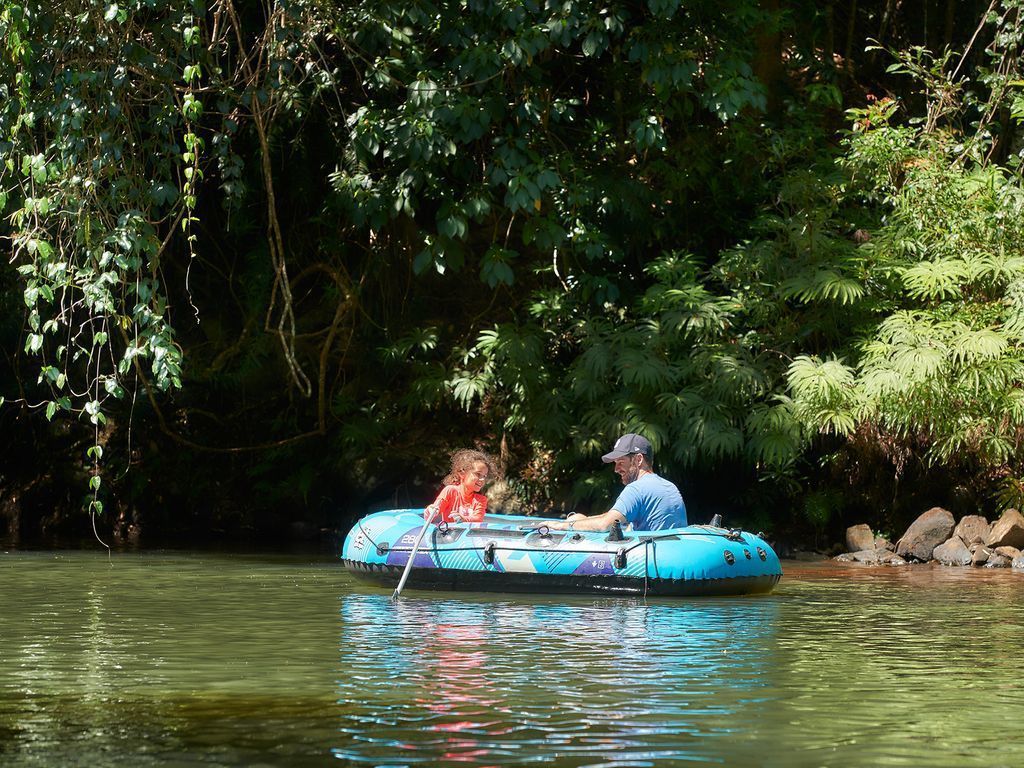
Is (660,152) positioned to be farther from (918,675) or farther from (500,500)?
(918,675)

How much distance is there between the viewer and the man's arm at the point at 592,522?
9.53 metres

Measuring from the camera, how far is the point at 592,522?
9.67 meters

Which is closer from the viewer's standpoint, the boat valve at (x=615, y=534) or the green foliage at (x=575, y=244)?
the boat valve at (x=615, y=534)

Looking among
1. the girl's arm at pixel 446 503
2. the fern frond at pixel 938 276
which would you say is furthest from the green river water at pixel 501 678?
the fern frond at pixel 938 276

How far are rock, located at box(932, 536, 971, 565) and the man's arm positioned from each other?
148 inches

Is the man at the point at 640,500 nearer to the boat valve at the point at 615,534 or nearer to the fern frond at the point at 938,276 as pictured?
the boat valve at the point at 615,534

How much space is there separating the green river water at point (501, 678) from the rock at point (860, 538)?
2925 millimetres

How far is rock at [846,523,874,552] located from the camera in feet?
42.4

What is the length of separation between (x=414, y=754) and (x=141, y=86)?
592 cm

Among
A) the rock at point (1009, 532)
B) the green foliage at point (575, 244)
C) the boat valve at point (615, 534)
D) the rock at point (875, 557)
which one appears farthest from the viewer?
the rock at point (875, 557)

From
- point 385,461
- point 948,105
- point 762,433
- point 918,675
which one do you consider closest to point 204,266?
point 385,461

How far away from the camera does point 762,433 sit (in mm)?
12375

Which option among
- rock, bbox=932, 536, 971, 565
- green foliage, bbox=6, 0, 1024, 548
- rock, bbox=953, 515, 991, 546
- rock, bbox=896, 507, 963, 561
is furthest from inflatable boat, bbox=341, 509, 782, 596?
rock, bbox=953, 515, 991, 546

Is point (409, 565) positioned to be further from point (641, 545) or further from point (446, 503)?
point (641, 545)
